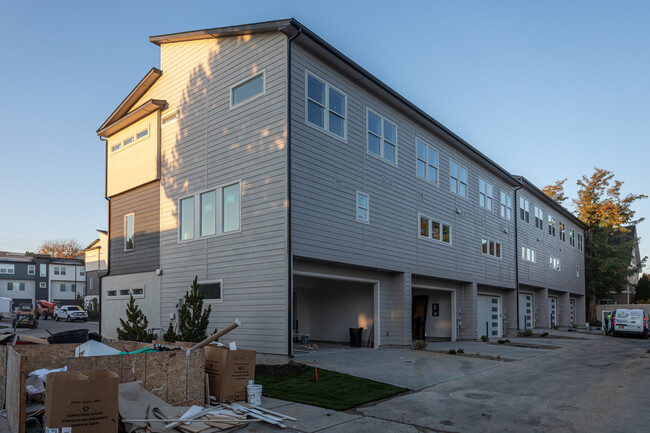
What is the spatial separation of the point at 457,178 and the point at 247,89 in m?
12.4

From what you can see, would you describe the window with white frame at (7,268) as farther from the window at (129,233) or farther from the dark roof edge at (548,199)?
the dark roof edge at (548,199)

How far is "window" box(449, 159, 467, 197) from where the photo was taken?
23.3 m

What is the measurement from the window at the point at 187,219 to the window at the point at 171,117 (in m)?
3.24

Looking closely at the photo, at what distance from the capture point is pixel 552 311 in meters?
38.2

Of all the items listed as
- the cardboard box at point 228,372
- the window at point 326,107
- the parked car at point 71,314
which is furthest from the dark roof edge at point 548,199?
the parked car at point 71,314

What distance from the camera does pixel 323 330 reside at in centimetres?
2094

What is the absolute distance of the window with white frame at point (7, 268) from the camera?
59.9m

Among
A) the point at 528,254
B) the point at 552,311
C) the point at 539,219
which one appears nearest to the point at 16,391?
the point at 528,254

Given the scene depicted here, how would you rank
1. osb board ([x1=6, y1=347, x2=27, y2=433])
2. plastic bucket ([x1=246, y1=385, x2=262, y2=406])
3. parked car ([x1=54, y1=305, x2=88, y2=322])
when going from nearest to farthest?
osb board ([x1=6, y1=347, x2=27, y2=433]) < plastic bucket ([x1=246, y1=385, x2=262, y2=406]) < parked car ([x1=54, y1=305, x2=88, y2=322])

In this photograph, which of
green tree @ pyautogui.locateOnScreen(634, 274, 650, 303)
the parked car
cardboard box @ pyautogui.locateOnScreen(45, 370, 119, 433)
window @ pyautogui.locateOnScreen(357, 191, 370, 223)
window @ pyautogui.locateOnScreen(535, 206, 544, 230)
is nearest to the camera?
cardboard box @ pyautogui.locateOnScreen(45, 370, 119, 433)

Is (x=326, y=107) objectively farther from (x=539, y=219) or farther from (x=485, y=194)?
(x=539, y=219)

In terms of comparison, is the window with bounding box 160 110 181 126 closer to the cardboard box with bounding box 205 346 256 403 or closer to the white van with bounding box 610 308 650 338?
the cardboard box with bounding box 205 346 256 403

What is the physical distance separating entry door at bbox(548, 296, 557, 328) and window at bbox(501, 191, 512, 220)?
35.5 feet

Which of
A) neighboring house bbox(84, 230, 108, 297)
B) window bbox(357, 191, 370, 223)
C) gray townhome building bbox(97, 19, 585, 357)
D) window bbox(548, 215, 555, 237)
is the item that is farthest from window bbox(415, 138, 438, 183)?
neighboring house bbox(84, 230, 108, 297)
